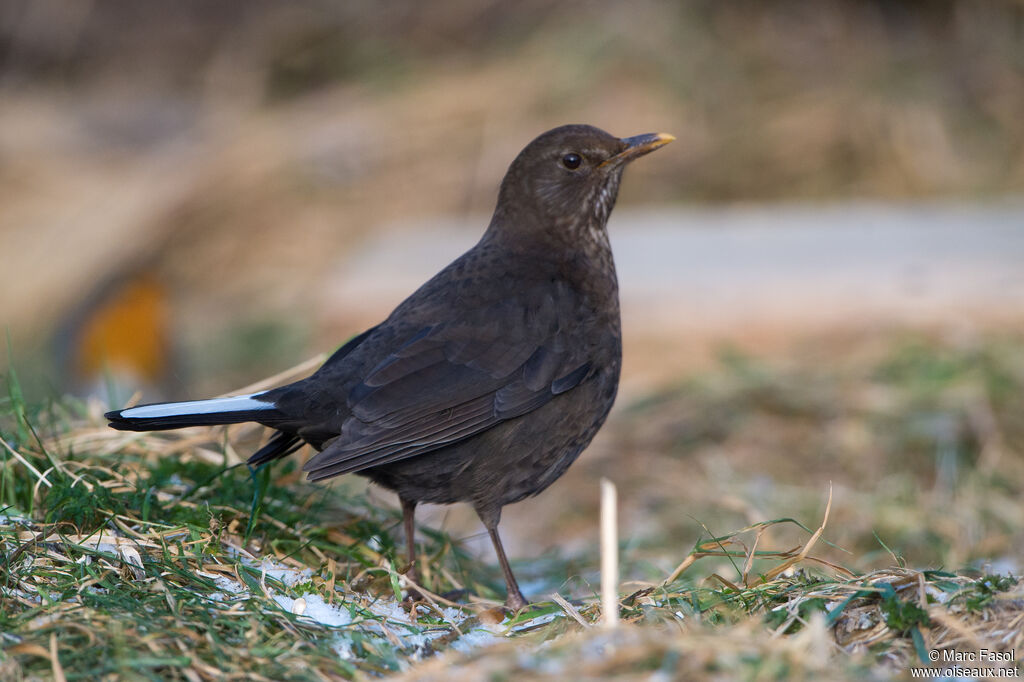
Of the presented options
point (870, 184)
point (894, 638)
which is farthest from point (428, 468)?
point (870, 184)

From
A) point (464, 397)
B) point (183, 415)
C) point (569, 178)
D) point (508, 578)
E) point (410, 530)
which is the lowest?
point (508, 578)

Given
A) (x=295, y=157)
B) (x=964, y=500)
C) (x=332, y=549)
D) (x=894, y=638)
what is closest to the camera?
(x=894, y=638)

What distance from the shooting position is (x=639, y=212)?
9352 millimetres

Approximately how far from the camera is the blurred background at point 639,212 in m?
5.39

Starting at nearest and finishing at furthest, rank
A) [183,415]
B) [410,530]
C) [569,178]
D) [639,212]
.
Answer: [183,415] < [410,530] < [569,178] < [639,212]

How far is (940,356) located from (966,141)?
461 cm

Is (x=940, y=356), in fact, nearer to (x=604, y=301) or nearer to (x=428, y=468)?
(x=604, y=301)

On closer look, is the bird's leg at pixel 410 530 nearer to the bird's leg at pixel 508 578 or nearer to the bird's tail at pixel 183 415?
the bird's leg at pixel 508 578

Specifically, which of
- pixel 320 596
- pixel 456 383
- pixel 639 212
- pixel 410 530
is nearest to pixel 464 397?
pixel 456 383

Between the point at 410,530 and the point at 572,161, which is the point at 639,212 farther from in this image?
the point at 410,530

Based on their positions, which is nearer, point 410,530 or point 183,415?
point 183,415

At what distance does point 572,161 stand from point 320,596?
68.5 inches

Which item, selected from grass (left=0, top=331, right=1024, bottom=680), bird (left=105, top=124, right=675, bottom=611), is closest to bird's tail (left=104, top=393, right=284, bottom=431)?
bird (left=105, top=124, right=675, bottom=611)

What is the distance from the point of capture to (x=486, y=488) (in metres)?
3.36
